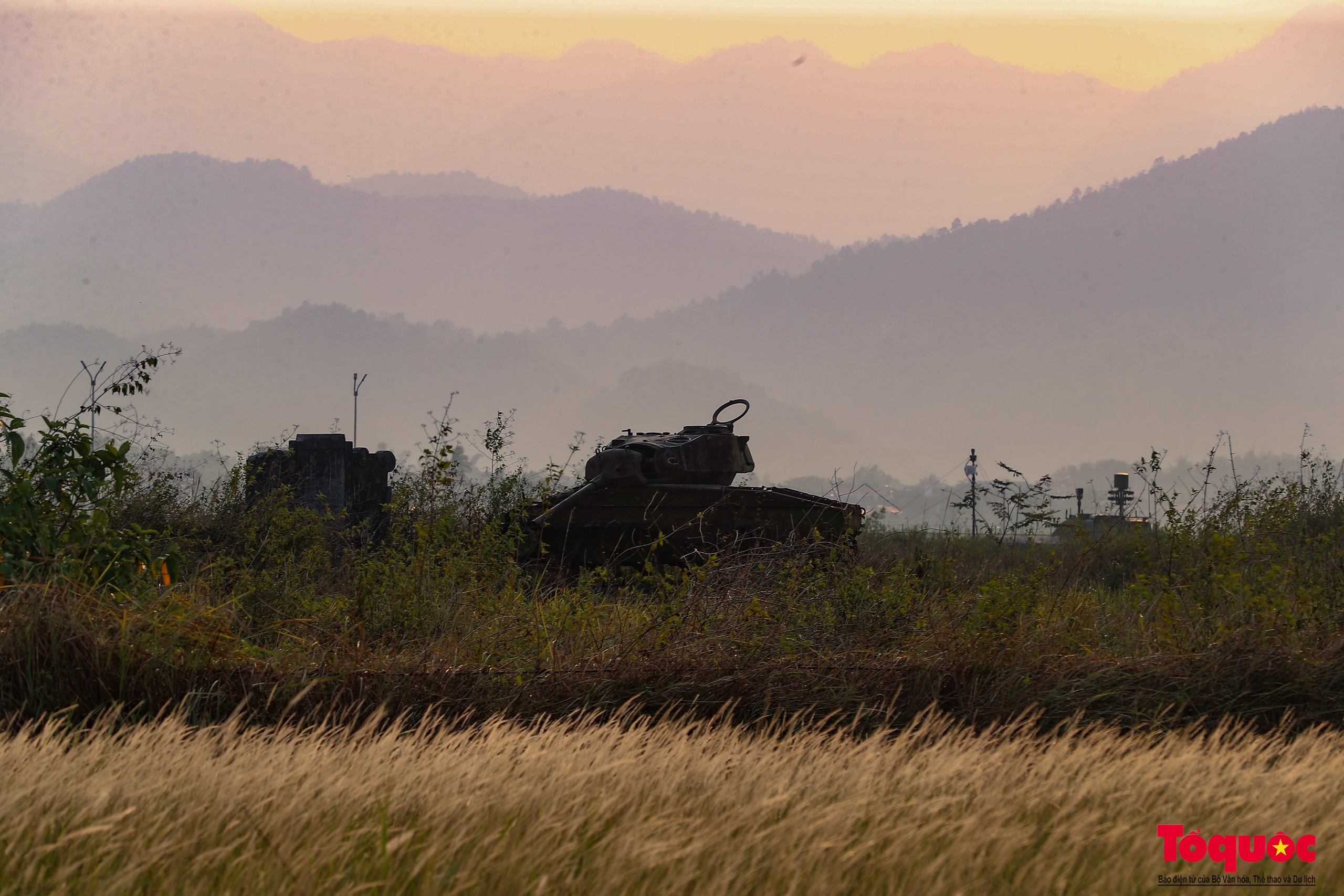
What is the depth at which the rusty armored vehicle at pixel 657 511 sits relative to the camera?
10.1 m

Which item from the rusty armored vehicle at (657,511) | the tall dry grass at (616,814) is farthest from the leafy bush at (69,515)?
the rusty armored vehicle at (657,511)

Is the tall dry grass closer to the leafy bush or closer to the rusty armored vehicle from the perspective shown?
the leafy bush

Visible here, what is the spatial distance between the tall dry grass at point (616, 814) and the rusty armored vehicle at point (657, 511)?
7.05 m

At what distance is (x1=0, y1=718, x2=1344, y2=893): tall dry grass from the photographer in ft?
6.19

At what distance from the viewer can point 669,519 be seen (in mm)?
10234

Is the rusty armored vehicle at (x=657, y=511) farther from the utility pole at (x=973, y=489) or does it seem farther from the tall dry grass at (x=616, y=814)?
the tall dry grass at (x=616, y=814)

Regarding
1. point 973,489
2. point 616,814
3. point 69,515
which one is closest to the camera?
point 616,814

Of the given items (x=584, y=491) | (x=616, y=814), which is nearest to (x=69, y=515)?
(x=616, y=814)

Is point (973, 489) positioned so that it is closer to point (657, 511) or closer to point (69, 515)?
Result: point (657, 511)

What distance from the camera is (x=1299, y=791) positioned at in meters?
2.47

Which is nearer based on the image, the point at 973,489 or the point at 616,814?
the point at 616,814

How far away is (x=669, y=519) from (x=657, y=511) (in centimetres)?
16

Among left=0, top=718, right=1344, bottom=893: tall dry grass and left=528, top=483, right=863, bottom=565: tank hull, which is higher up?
left=528, top=483, right=863, bottom=565: tank hull

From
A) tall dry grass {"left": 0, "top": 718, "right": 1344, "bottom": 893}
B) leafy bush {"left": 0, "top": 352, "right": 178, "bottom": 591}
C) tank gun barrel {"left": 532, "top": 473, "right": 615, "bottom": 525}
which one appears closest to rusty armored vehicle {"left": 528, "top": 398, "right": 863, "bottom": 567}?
tank gun barrel {"left": 532, "top": 473, "right": 615, "bottom": 525}
